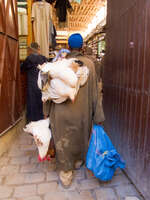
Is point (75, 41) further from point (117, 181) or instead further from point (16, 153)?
point (16, 153)

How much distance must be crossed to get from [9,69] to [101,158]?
2.54 metres

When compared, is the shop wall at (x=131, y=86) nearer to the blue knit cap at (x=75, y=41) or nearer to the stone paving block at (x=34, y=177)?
the blue knit cap at (x=75, y=41)

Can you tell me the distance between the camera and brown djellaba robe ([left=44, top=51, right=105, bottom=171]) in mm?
2299

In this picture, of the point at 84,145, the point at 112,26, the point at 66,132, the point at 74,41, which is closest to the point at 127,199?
the point at 84,145

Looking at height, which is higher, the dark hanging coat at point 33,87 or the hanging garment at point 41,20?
the hanging garment at point 41,20

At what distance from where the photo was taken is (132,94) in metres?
2.36

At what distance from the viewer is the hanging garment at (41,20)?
5.03 meters

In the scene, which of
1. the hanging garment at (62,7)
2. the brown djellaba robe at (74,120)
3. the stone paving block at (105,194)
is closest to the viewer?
the stone paving block at (105,194)

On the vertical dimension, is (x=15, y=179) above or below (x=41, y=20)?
below

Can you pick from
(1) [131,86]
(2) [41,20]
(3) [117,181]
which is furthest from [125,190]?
(2) [41,20]

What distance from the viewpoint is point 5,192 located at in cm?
216

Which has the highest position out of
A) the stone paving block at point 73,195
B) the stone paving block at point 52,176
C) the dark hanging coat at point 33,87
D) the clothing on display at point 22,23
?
the clothing on display at point 22,23

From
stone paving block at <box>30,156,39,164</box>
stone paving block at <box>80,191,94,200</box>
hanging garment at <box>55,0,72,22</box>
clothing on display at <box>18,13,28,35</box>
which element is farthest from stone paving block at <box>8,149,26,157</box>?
hanging garment at <box>55,0,72,22</box>

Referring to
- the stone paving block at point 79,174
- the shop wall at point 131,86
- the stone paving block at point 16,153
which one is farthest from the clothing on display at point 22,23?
the stone paving block at point 79,174
